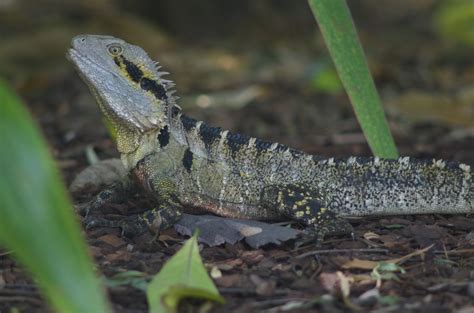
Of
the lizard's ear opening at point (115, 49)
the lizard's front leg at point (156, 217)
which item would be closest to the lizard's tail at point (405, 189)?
the lizard's front leg at point (156, 217)

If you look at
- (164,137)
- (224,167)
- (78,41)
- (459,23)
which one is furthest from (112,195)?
(459,23)

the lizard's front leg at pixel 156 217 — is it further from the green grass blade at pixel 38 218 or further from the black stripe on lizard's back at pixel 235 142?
the green grass blade at pixel 38 218

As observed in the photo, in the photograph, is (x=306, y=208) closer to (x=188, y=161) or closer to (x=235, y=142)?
(x=235, y=142)

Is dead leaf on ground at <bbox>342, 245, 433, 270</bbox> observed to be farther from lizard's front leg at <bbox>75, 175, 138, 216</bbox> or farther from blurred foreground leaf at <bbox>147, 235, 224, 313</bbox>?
lizard's front leg at <bbox>75, 175, 138, 216</bbox>

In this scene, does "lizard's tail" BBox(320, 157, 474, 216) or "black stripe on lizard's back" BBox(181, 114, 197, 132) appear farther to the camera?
"black stripe on lizard's back" BBox(181, 114, 197, 132)

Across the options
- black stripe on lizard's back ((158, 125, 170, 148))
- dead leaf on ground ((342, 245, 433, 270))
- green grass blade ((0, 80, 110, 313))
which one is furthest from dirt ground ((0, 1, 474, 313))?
green grass blade ((0, 80, 110, 313))

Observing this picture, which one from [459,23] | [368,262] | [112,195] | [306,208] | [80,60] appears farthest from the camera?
[459,23]
